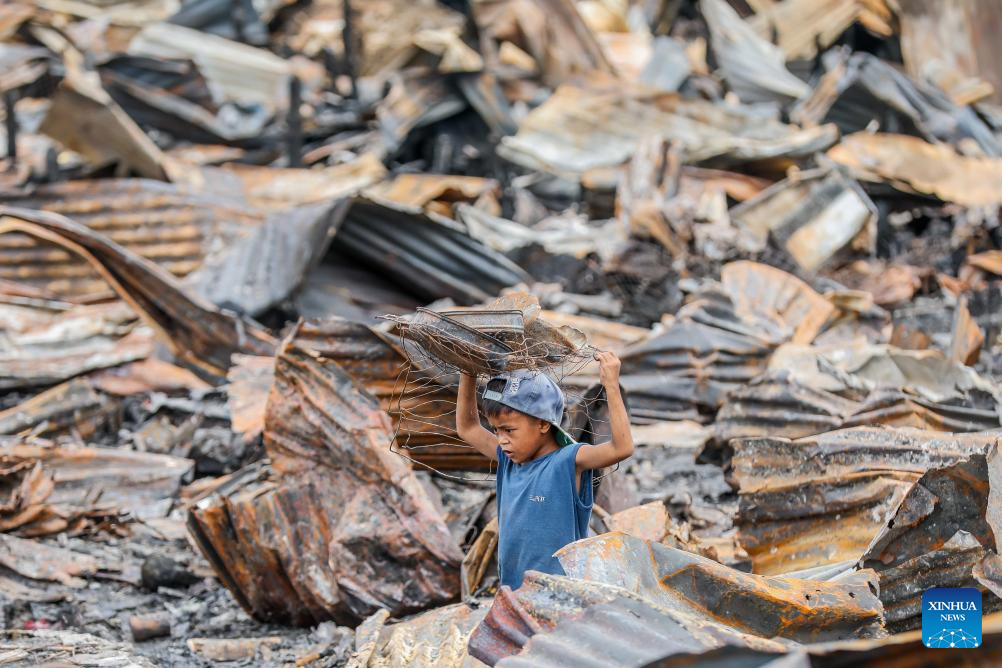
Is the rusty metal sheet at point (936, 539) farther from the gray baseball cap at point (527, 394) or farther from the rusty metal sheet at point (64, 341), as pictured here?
the rusty metal sheet at point (64, 341)

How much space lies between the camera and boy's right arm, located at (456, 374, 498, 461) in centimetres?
243

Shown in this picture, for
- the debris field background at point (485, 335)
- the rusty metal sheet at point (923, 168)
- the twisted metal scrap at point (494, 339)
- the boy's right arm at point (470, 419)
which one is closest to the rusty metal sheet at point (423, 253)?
the debris field background at point (485, 335)

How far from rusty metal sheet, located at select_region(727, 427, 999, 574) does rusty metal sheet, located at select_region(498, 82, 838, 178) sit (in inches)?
270

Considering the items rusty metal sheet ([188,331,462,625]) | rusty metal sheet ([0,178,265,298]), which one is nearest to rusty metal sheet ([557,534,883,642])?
rusty metal sheet ([188,331,462,625])

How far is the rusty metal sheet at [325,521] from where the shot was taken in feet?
9.55

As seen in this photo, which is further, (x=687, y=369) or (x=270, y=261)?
(x=270, y=261)

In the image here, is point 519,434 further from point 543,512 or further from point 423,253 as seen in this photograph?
point 423,253

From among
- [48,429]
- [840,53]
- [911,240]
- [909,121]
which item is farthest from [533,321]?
[840,53]

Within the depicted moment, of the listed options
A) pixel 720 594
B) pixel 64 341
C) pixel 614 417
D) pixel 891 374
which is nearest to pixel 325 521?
pixel 614 417

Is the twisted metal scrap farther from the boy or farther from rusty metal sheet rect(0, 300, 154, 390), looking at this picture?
rusty metal sheet rect(0, 300, 154, 390)

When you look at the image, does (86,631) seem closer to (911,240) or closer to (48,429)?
(48,429)

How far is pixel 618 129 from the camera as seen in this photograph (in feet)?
33.7

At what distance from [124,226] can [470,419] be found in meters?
5.54

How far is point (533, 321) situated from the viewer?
2.23 metres
